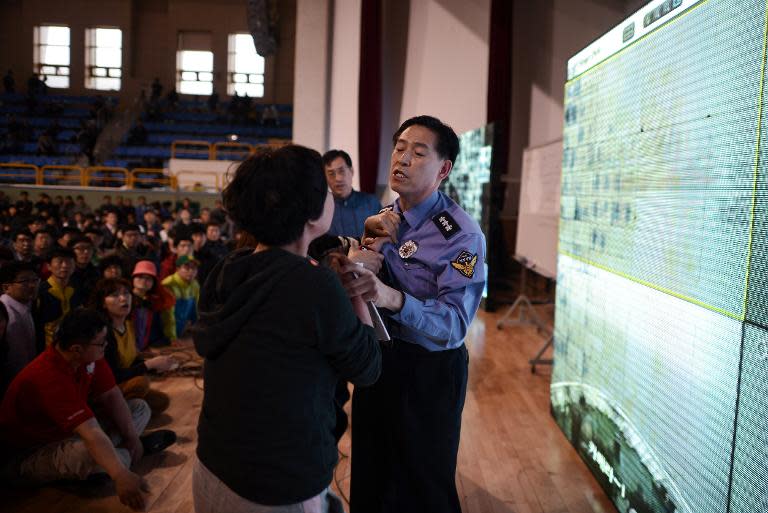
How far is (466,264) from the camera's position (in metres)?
1.44

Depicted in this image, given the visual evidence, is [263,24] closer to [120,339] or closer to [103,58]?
[103,58]

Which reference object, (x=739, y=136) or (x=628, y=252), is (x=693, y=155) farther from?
(x=628, y=252)

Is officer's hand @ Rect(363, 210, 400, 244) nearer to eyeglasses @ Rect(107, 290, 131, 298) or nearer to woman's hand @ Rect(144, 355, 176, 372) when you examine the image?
eyeglasses @ Rect(107, 290, 131, 298)

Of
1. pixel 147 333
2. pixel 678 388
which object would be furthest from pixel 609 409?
pixel 147 333

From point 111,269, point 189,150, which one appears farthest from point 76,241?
point 189,150

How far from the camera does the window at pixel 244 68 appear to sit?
18.9 meters

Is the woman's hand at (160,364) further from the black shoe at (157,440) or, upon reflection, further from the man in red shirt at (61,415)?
the man in red shirt at (61,415)

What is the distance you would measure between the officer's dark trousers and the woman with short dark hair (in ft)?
1.84

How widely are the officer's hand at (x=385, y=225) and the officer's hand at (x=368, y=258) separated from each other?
0.20 feet

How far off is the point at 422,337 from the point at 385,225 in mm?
309

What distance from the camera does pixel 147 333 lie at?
459 centimetres

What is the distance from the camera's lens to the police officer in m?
1.47

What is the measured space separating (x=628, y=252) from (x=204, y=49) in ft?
63.4

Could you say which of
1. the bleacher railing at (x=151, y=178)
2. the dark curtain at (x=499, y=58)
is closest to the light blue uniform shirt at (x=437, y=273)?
the dark curtain at (x=499, y=58)
